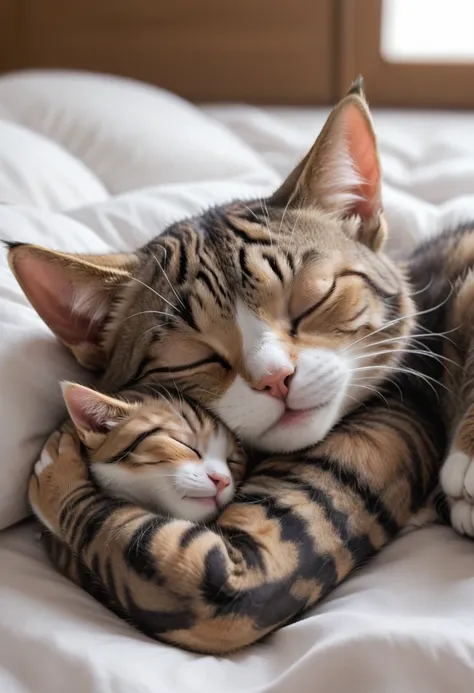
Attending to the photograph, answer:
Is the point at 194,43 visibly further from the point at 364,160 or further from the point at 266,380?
the point at 266,380

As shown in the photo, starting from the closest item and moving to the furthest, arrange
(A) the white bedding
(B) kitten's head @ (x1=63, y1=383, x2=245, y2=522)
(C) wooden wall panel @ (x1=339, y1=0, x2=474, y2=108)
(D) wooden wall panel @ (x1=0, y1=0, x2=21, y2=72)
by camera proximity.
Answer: (A) the white bedding < (B) kitten's head @ (x1=63, y1=383, x2=245, y2=522) < (C) wooden wall panel @ (x1=339, y1=0, x2=474, y2=108) < (D) wooden wall panel @ (x1=0, y1=0, x2=21, y2=72)

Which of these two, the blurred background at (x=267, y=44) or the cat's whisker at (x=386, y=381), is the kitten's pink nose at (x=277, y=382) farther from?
the blurred background at (x=267, y=44)

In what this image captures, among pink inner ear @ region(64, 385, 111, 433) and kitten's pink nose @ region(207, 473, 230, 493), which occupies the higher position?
pink inner ear @ region(64, 385, 111, 433)

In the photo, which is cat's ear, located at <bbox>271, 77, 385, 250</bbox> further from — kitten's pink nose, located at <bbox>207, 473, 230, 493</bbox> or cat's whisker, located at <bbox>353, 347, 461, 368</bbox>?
kitten's pink nose, located at <bbox>207, 473, 230, 493</bbox>

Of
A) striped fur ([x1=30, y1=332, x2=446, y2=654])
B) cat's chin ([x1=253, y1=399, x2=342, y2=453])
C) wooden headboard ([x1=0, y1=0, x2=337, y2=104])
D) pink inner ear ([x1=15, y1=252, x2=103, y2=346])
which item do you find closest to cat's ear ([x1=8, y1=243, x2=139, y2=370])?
pink inner ear ([x1=15, y1=252, x2=103, y2=346])

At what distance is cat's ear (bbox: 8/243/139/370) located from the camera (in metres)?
0.98

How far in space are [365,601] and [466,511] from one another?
0.18 meters

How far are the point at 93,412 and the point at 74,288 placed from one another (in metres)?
0.21

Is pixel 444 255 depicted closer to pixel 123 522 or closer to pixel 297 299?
pixel 297 299

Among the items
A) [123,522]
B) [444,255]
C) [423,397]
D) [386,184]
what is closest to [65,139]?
[386,184]

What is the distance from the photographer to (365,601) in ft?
2.58

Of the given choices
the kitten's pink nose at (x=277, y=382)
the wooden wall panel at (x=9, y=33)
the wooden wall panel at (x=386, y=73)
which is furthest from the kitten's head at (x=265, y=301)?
the wooden wall panel at (x=9, y=33)

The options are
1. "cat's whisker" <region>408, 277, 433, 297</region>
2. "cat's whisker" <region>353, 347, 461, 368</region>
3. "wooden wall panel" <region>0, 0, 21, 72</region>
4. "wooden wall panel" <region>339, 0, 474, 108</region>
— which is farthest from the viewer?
"wooden wall panel" <region>0, 0, 21, 72</region>

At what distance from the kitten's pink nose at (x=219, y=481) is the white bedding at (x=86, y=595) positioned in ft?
0.54
